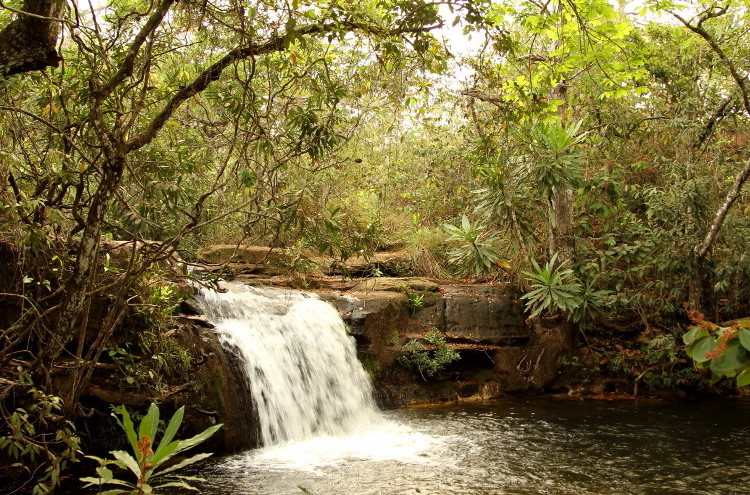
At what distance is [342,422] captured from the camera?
8.24 metres

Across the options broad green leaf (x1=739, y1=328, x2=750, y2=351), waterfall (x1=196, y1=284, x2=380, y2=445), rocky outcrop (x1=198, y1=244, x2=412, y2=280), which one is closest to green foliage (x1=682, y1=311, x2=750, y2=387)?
broad green leaf (x1=739, y1=328, x2=750, y2=351)

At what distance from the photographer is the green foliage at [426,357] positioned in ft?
31.8

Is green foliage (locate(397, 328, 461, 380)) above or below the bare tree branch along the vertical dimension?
below

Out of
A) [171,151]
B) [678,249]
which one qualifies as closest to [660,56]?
[678,249]

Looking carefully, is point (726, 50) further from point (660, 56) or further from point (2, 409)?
point (2, 409)

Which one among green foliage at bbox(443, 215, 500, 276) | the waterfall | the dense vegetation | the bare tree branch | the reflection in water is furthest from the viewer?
green foliage at bbox(443, 215, 500, 276)

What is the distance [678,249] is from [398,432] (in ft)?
17.5

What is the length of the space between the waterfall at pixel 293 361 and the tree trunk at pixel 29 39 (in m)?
4.44

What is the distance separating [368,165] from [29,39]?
1111 cm

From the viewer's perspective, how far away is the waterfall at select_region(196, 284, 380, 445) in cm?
760

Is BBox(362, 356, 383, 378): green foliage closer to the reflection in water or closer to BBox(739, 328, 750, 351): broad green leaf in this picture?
the reflection in water

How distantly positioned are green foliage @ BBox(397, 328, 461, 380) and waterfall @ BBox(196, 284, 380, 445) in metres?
0.79

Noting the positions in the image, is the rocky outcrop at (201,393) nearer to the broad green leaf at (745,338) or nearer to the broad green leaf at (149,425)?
the broad green leaf at (149,425)

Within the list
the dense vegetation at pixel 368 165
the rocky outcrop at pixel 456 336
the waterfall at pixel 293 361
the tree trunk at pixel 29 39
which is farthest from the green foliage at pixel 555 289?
the tree trunk at pixel 29 39
